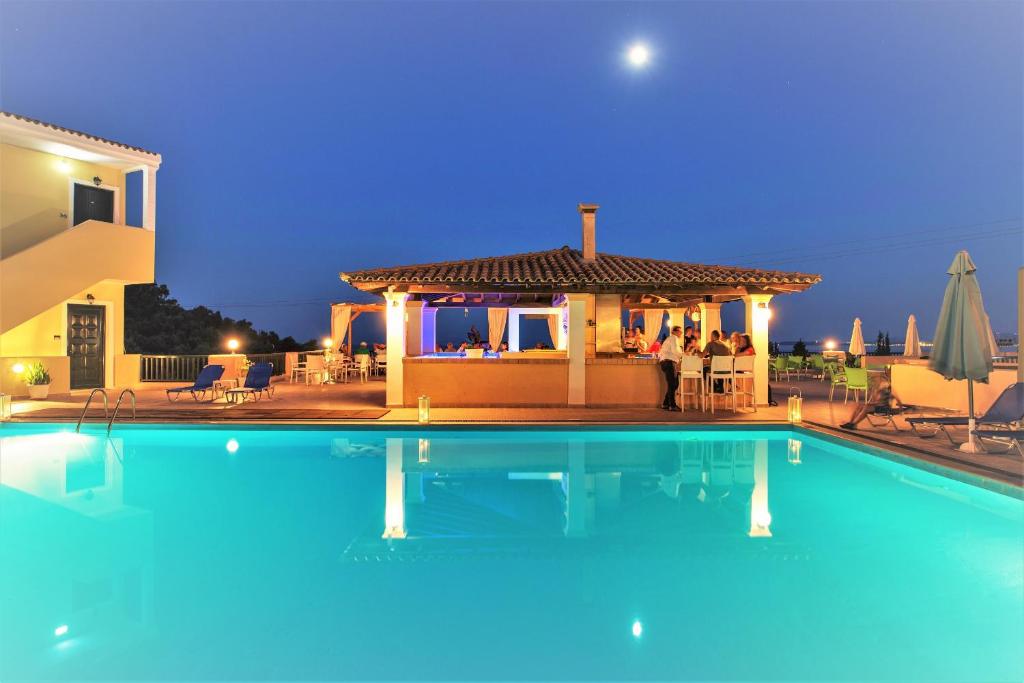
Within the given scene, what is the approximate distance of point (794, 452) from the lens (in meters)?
7.61

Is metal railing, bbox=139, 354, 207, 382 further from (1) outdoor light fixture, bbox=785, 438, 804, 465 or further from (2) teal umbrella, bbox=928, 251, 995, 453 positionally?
(2) teal umbrella, bbox=928, 251, 995, 453

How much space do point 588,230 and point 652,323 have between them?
6919mm

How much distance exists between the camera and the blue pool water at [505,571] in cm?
278

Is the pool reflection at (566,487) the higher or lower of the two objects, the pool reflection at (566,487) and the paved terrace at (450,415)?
the lower

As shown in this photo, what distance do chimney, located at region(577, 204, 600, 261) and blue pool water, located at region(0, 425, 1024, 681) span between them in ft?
22.2

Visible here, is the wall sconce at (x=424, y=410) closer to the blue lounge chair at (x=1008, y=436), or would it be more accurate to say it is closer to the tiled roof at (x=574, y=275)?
the tiled roof at (x=574, y=275)

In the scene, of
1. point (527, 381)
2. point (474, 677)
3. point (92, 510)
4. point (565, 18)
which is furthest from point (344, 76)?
point (474, 677)

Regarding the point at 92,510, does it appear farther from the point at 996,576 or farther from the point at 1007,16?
the point at 1007,16

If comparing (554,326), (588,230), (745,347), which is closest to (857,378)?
(745,347)

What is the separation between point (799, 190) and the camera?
4894 cm

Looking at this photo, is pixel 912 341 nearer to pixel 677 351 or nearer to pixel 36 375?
pixel 677 351

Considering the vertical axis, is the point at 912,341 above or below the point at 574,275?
below

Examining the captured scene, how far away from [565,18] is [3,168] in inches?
822

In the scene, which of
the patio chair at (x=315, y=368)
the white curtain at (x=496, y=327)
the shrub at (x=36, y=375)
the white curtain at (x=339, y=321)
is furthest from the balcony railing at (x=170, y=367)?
the white curtain at (x=496, y=327)
